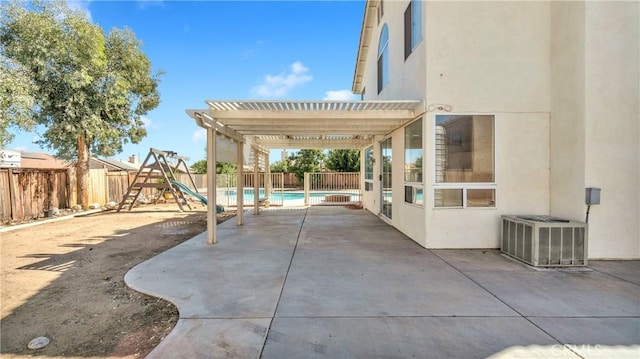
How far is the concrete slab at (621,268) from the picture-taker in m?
4.08

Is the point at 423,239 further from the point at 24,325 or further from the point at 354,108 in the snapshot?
the point at 24,325

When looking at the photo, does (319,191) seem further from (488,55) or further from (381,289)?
(381,289)

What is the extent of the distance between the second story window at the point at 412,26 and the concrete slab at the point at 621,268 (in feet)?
15.9

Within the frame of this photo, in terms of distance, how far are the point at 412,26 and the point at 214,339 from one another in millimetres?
6832

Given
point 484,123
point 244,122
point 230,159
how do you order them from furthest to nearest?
point 230,159 → point 244,122 → point 484,123

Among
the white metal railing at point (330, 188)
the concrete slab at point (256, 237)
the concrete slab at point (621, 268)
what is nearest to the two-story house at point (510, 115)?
the concrete slab at point (621, 268)

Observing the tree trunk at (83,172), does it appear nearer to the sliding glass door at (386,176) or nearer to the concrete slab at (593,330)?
the sliding glass door at (386,176)

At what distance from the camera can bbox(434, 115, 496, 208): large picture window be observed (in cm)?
558

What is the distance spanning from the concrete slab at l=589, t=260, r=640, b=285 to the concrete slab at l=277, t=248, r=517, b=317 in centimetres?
215

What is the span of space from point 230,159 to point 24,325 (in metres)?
5.08

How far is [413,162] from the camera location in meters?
6.41

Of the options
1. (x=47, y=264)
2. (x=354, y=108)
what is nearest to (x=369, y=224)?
(x=354, y=108)

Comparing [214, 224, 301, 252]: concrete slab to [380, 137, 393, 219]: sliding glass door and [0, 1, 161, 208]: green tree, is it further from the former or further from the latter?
[0, 1, 161, 208]: green tree

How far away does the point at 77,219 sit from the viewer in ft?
34.0
